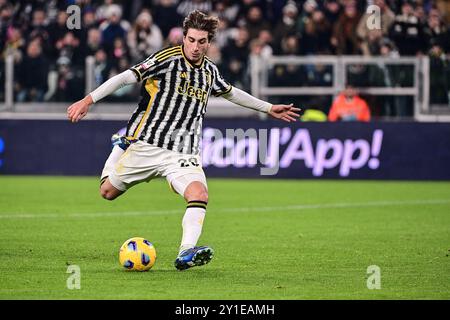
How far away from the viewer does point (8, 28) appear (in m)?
22.2

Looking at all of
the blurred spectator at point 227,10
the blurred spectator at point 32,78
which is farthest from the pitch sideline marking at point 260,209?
the blurred spectator at point 227,10

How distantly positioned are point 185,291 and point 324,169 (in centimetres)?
1220

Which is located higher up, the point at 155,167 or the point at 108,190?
the point at 155,167

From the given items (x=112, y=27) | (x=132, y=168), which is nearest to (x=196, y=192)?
(x=132, y=168)

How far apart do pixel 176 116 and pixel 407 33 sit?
37.6 ft

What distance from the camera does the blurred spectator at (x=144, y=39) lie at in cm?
2075

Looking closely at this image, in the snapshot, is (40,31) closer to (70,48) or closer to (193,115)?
(70,48)

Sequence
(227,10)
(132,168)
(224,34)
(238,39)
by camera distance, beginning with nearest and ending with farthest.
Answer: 1. (132,168)
2. (238,39)
3. (224,34)
4. (227,10)

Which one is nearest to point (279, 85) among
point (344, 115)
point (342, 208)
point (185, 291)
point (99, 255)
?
point (344, 115)

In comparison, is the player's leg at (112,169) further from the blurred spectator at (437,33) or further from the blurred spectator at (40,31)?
the blurred spectator at (40,31)

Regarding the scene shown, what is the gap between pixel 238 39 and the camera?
21078 mm

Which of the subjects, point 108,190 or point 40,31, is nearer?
point 108,190

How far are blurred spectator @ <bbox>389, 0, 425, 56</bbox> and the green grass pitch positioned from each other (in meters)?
2.51
